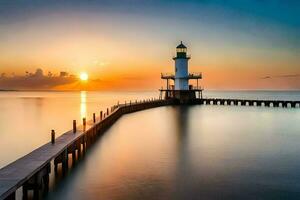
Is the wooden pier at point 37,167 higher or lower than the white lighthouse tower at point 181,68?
lower

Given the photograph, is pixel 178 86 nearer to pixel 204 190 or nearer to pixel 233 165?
pixel 233 165

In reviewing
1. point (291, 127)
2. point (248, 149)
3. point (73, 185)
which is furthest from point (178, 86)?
point (73, 185)

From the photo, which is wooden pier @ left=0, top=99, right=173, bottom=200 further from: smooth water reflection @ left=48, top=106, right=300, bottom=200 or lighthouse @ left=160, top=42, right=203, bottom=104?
lighthouse @ left=160, top=42, right=203, bottom=104

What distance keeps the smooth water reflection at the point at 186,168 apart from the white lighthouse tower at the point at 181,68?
28641 millimetres

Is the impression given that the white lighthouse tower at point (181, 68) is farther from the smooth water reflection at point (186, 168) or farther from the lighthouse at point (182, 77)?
the smooth water reflection at point (186, 168)

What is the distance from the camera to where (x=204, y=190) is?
35.6ft

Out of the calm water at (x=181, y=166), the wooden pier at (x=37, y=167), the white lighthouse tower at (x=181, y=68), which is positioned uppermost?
the white lighthouse tower at (x=181, y=68)

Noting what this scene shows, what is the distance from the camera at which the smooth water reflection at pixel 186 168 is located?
10703 mm

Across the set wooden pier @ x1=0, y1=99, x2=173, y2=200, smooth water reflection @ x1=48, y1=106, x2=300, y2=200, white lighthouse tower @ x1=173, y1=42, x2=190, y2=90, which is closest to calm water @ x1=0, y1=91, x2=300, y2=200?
smooth water reflection @ x1=48, y1=106, x2=300, y2=200

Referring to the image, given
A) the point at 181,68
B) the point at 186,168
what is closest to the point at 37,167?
the point at 186,168

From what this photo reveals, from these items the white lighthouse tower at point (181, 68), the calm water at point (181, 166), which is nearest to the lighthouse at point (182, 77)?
the white lighthouse tower at point (181, 68)

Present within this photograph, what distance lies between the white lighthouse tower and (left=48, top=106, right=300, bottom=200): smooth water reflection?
28.6 m

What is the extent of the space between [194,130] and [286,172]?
14227 mm

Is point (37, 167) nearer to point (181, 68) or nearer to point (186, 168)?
point (186, 168)
